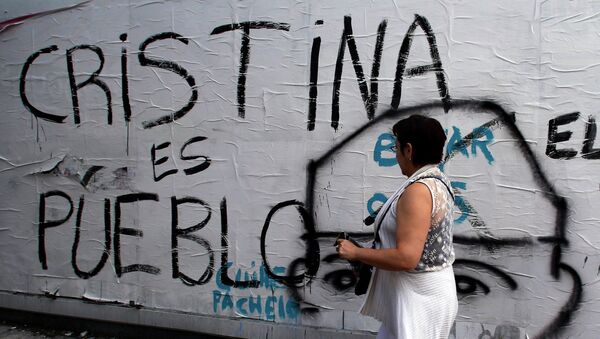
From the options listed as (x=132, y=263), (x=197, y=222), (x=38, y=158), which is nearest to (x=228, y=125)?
(x=197, y=222)

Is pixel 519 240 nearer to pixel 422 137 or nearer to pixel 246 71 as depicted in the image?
pixel 422 137

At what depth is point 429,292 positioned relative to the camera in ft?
6.59

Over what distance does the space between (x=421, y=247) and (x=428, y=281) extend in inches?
6.7

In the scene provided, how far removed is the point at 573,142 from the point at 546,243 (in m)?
0.54

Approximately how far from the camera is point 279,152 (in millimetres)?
3340

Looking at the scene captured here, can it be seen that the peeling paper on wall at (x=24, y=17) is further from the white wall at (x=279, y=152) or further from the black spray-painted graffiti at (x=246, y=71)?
the black spray-painted graffiti at (x=246, y=71)

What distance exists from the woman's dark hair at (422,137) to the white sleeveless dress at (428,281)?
1.8 inches

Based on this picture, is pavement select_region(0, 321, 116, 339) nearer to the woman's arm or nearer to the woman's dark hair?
the woman's arm

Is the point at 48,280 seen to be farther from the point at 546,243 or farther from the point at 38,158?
the point at 546,243

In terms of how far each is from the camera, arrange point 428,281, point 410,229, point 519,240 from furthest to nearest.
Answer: point 519,240, point 428,281, point 410,229

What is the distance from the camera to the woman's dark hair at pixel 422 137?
199 centimetres

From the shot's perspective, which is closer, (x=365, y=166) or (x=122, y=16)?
(x=365, y=166)

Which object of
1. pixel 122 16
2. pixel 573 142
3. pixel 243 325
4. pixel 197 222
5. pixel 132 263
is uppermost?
pixel 122 16

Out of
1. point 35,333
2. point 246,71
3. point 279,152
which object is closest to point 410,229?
point 279,152
